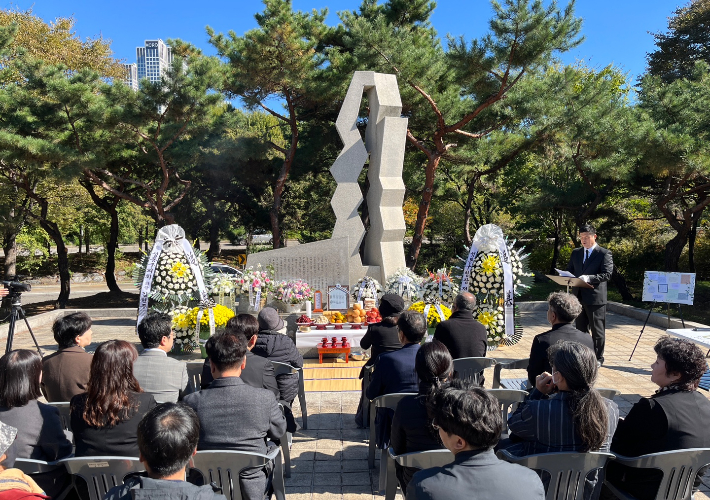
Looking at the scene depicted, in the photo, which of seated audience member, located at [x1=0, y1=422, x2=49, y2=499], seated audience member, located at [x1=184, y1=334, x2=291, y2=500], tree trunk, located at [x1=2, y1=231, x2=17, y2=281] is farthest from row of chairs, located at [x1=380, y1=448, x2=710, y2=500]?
tree trunk, located at [x1=2, y1=231, x2=17, y2=281]

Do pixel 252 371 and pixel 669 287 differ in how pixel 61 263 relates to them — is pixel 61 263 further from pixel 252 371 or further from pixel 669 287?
pixel 669 287

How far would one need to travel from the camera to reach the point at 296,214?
23.1 m

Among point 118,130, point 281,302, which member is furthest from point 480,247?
point 118,130

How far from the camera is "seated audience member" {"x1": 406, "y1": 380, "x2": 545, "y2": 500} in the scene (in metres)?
1.80

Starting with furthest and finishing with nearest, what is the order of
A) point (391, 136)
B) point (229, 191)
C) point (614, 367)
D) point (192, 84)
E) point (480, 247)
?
point (229, 191) → point (192, 84) → point (391, 136) → point (480, 247) → point (614, 367)

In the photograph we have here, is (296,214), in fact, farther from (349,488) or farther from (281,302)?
(349,488)

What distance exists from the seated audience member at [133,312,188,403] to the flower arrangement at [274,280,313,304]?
5.06 m

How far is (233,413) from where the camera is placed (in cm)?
266

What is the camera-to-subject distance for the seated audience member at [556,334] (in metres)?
3.72

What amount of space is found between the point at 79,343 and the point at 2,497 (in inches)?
75.2

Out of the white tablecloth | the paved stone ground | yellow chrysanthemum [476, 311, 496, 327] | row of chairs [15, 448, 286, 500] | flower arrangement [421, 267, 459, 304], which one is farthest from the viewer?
flower arrangement [421, 267, 459, 304]

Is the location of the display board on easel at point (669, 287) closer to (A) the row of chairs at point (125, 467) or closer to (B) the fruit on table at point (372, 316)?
(B) the fruit on table at point (372, 316)

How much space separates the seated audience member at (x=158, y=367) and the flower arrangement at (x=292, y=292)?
16.6 ft

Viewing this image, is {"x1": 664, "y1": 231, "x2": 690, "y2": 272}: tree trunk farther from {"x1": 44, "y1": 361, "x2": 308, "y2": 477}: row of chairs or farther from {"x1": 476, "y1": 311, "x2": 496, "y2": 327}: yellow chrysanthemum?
{"x1": 44, "y1": 361, "x2": 308, "y2": 477}: row of chairs
